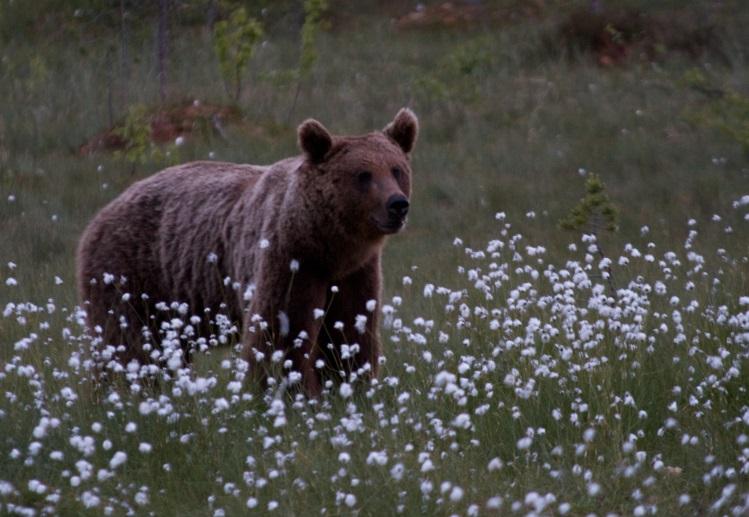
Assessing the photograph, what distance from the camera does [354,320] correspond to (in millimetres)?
7656

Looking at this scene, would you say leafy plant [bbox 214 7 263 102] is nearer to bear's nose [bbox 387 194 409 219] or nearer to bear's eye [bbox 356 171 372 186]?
bear's eye [bbox 356 171 372 186]

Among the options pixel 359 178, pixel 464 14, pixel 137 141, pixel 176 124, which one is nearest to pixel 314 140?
pixel 359 178

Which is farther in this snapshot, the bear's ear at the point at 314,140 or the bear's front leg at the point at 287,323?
the bear's ear at the point at 314,140

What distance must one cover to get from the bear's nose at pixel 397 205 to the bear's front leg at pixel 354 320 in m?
0.49

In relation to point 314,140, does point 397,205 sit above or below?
below

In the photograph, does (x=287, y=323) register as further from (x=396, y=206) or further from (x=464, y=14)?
(x=464, y=14)

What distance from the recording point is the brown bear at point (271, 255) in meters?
7.41

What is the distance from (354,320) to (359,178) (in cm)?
85

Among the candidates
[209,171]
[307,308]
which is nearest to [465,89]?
[209,171]

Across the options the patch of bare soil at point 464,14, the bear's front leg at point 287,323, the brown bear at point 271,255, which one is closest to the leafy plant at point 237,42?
the patch of bare soil at point 464,14

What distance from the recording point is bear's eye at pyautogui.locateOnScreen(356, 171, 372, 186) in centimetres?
749

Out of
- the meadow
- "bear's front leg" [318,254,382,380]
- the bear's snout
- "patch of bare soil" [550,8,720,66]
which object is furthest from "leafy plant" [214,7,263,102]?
the bear's snout

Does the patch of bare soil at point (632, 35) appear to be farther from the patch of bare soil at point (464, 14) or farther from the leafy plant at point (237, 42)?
the leafy plant at point (237, 42)

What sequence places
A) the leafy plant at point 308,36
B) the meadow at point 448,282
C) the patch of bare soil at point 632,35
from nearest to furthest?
the meadow at point 448,282
the leafy plant at point 308,36
the patch of bare soil at point 632,35
